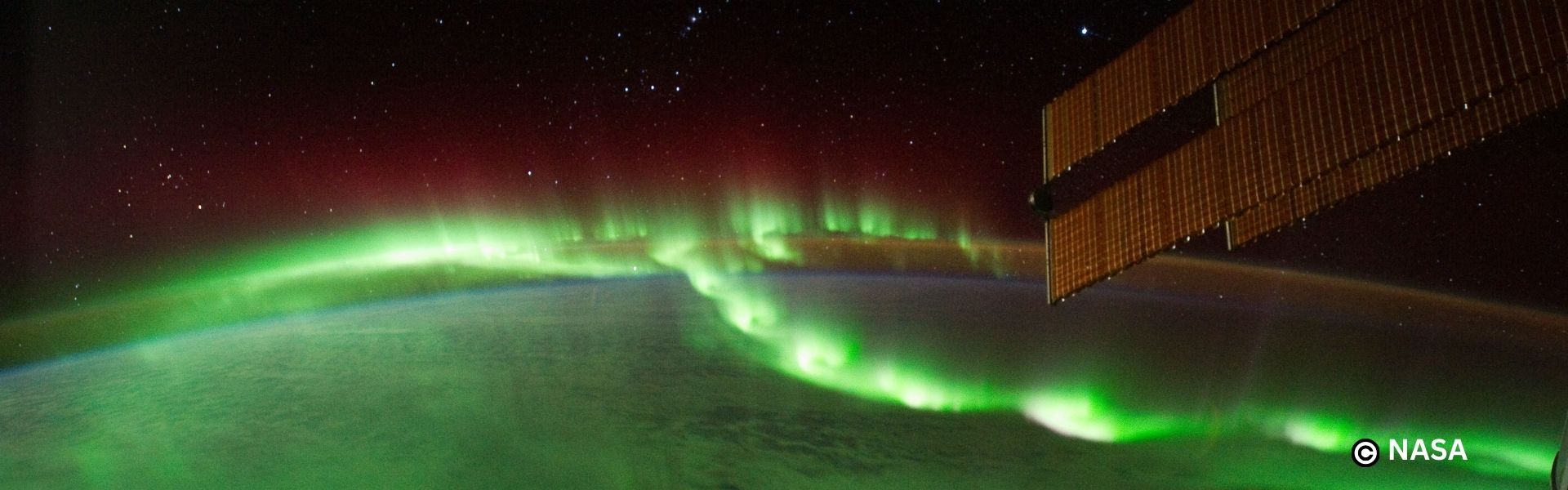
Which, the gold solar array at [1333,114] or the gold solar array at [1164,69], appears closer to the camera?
the gold solar array at [1333,114]

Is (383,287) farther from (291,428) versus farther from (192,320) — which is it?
(291,428)

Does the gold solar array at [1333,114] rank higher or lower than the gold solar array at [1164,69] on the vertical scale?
lower

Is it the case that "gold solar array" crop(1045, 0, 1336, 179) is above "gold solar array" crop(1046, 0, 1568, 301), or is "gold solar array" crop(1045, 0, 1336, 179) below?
above

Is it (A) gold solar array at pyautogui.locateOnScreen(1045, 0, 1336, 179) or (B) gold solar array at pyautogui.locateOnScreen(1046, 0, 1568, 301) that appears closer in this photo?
(B) gold solar array at pyautogui.locateOnScreen(1046, 0, 1568, 301)

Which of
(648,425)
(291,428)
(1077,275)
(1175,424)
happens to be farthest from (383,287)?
(1077,275)

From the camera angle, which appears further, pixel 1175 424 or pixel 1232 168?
pixel 1175 424

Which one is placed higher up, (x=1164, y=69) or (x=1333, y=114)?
(x=1164, y=69)

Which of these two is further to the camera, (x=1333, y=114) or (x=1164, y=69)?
(x=1164, y=69)

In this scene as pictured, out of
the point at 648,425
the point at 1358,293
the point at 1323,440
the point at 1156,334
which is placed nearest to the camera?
the point at 1323,440
